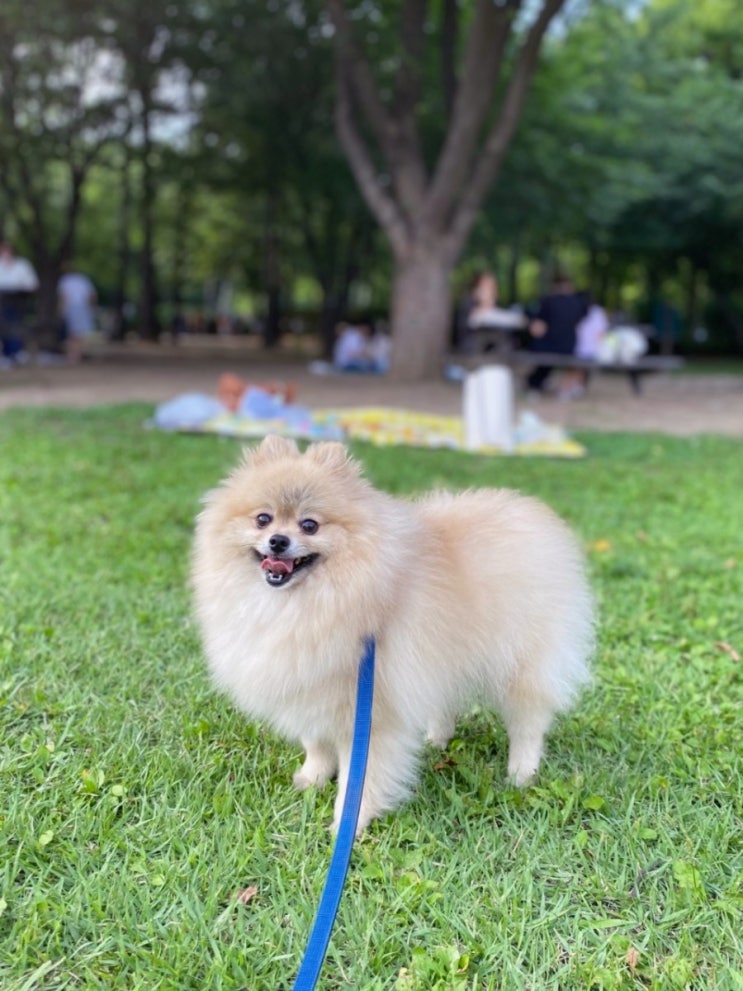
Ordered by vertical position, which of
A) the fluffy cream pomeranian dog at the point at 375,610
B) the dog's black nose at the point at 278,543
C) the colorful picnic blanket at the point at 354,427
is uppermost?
the dog's black nose at the point at 278,543

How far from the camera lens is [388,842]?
2.40m

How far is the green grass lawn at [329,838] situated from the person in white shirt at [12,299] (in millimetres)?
11667

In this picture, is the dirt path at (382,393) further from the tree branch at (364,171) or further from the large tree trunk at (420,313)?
the tree branch at (364,171)

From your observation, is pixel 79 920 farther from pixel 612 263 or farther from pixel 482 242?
pixel 612 263

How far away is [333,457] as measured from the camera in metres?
2.44

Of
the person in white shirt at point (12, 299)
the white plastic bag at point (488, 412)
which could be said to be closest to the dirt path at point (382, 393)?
the person in white shirt at point (12, 299)

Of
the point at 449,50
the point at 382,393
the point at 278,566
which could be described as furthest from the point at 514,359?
the point at 278,566

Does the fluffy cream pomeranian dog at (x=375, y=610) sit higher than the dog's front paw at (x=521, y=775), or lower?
higher

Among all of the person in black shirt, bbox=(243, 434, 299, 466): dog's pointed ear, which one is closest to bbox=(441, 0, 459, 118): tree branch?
the person in black shirt

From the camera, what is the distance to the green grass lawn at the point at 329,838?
197 centimetres

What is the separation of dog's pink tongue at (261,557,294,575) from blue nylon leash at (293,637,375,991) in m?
0.30

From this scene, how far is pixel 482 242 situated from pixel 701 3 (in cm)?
1287

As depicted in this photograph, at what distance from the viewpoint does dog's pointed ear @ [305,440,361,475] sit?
95.5 inches

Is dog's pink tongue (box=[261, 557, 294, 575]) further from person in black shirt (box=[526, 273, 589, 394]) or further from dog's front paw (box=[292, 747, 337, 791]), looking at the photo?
person in black shirt (box=[526, 273, 589, 394])
